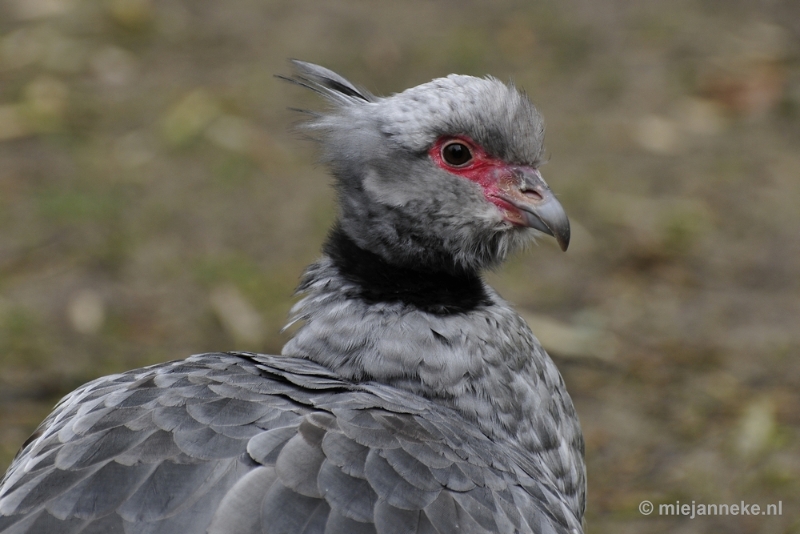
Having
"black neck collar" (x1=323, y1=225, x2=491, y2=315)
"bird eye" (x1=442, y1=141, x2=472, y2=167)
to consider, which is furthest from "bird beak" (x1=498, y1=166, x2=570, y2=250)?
"black neck collar" (x1=323, y1=225, x2=491, y2=315)

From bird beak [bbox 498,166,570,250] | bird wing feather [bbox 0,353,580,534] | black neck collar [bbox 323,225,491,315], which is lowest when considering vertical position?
bird wing feather [bbox 0,353,580,534]

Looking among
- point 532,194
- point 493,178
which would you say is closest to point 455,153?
point 493,178

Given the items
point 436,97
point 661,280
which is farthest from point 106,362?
Result: point 661,280

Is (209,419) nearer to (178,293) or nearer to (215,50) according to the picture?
(178,293)

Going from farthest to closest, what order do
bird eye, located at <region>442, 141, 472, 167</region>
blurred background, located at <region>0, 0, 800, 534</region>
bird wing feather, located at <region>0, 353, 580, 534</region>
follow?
blurred background, located at <region>0, 0, 800, 534</region>, bird eye, located at <region>442, 141, 472, 167</region>, bird wing feather, located at <region>0, 353, 580, 534</region>

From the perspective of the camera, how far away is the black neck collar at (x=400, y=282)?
226 centimetres

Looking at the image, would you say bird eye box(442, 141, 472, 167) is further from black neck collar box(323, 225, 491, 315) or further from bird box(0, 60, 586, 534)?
black neck collar box(323, 225, 491, 315)

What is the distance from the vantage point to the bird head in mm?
2275

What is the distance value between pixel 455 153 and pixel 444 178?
2.9 inches

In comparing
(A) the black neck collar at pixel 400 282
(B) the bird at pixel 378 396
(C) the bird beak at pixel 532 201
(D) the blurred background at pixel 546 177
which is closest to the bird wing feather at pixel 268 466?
(B) the bird at pixel 378 396

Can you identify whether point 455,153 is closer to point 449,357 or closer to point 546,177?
point 449,357

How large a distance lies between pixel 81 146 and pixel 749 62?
3.82 m

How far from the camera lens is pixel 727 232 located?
459 cm

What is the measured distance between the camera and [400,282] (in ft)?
7.46
